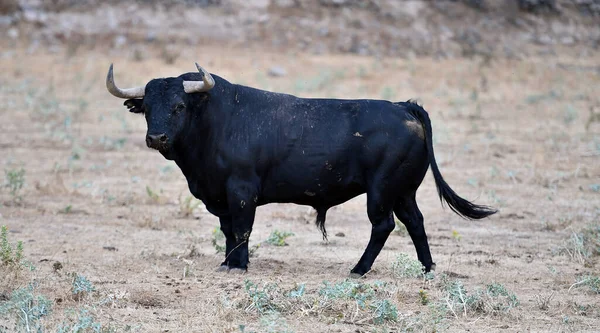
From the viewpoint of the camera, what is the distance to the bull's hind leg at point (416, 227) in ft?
25.9

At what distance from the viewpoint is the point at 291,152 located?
7750 mm

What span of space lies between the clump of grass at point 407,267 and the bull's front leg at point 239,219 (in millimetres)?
1277

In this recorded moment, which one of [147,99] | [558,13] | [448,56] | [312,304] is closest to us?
[312,304]

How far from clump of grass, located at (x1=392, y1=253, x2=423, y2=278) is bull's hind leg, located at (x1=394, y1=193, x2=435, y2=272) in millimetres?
474

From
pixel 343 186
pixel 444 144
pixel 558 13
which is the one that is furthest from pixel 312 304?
pixel 558 13

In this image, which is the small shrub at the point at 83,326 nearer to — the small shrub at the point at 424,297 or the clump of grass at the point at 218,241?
the small shrub at the point at 424,297

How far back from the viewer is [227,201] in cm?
780

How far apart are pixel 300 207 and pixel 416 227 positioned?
3.21 meters

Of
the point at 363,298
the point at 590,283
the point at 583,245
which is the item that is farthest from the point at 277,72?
the point at 363,298

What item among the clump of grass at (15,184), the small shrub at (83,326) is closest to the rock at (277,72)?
the clump of grass at (15,184)

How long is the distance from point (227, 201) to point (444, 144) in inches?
308

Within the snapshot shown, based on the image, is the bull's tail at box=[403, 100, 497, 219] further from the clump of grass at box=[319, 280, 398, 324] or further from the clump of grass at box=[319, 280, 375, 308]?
the clump of grass at box=[319, 280, 375, 308]

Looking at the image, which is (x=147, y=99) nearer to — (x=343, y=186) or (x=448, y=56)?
(x=343, y=186)

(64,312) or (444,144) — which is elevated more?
(64,312)
